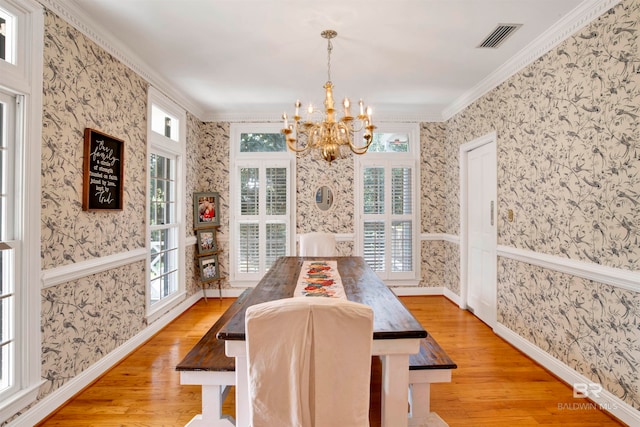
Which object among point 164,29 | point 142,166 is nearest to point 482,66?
point 164,29

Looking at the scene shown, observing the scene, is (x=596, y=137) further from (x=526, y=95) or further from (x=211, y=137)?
(x=211, y=137)

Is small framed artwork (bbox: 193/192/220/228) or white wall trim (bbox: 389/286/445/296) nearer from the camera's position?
small framed artwork (bbox: 193/192/220/228)

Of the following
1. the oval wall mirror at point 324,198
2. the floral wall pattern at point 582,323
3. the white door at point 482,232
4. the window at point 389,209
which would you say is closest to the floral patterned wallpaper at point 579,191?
the floral wall pattern at point 582,323

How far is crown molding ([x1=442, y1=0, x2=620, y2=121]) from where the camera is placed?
2318 mm

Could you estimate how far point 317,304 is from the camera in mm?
1248

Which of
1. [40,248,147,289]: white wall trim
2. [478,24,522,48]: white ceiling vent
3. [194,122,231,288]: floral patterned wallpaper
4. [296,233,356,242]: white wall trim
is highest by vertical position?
[478,24,522,48]: white ceiling vent

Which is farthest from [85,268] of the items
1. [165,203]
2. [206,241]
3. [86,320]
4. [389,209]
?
[389,209]

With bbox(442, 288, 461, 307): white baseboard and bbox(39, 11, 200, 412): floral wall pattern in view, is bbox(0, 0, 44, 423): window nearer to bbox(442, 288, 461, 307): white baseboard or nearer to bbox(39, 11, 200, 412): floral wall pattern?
bbox(39, 11, 200, 412): floral wall pattern

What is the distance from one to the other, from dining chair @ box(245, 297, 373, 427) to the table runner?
77 cm

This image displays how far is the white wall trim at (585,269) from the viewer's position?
6.72 feet

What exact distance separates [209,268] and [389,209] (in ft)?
8.58

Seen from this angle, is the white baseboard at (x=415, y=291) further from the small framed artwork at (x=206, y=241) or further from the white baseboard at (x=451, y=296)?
the small framed artwork at (x=206, y=241)

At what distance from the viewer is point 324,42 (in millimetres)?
2904

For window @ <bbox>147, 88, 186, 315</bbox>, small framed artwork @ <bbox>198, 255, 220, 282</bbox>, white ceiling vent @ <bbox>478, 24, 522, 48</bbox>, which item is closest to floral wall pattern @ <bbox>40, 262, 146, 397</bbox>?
window @ <bbox>147, 88, 186, 315</bbox>
